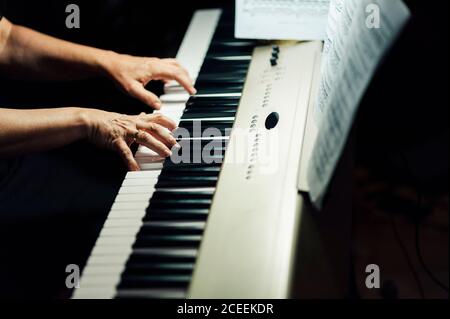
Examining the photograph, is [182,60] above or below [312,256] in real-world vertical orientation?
above

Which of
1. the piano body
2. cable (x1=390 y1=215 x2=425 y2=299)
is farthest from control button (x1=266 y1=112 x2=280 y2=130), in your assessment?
cable (x1=390 y1=215 x2=425 y2=299)

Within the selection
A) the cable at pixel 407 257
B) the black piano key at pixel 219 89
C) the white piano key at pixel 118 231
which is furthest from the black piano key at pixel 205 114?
the cable at pixel 407 257

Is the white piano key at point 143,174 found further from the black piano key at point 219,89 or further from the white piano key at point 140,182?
the black piano key at point 219,89

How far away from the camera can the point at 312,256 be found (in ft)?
3.44

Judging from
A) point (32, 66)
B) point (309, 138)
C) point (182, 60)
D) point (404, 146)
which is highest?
point (404, 146)

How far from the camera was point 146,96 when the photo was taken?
1.50 metres

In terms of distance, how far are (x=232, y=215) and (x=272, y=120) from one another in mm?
353

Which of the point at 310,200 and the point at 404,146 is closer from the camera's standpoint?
the point at 310,200

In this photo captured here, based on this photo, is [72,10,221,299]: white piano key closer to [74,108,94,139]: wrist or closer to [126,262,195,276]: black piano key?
[126,262,195,276]: black piano key

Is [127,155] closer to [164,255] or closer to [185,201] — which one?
[185,201]

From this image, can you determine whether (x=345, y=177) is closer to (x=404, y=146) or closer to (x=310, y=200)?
(x=310, y=200)

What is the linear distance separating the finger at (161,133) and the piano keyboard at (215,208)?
34 millimetres

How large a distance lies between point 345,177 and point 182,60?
0.70m
